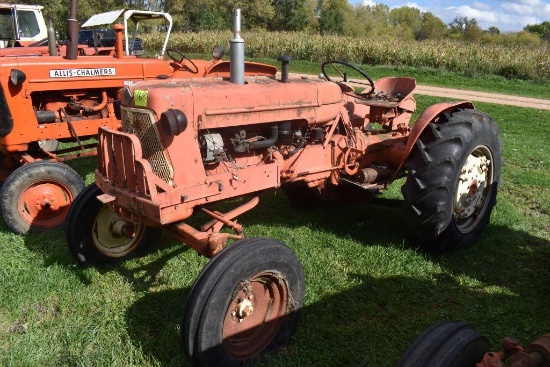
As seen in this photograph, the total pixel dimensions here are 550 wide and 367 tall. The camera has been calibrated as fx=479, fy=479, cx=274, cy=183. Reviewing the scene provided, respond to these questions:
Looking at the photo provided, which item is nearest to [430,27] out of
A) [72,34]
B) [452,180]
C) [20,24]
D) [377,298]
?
[20,24]

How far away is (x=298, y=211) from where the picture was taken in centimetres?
493

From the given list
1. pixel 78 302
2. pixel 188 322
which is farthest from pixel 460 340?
pixel 78 302

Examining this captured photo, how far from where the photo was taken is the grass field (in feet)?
9.29

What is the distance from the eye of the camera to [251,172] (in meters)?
3.17

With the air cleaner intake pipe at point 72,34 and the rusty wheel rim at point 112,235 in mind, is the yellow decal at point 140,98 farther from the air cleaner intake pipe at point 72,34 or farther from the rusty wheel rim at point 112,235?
the air cleaner intake pipe at point 72,34

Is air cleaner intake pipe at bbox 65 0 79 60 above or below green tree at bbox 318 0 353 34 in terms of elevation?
below

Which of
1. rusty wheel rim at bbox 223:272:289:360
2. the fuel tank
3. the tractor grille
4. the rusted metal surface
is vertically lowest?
rusty wheel rim at bbox 223:272:289:360

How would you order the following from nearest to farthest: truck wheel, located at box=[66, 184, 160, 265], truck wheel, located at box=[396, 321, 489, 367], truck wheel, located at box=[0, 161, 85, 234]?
1. truck wheel, located at box=[396, 321, 489, 367]
2. truck wheel, located at box=[66, 184, 160, 265]
3. truck wheel, located at box=[0, 161, 85, 234]

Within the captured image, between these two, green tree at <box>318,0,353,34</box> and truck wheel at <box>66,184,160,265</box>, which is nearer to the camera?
truck wheel at <box>66,184,160,265</box>

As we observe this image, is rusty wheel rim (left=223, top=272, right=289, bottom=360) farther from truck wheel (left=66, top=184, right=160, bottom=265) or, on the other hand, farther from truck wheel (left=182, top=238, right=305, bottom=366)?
truck wheel (left=66, top=184, right=160, bottom=265)

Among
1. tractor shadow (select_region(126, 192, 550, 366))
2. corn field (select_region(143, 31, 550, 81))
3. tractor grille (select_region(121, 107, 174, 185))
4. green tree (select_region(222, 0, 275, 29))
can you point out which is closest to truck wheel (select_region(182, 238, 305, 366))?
tractor shadow (select_region(126, 192, 550, 366))

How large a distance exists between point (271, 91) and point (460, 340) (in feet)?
6.41

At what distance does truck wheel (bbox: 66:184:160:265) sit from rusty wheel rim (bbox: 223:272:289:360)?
1.36 metres

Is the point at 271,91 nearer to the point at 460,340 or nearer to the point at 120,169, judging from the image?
the point at 120,169
